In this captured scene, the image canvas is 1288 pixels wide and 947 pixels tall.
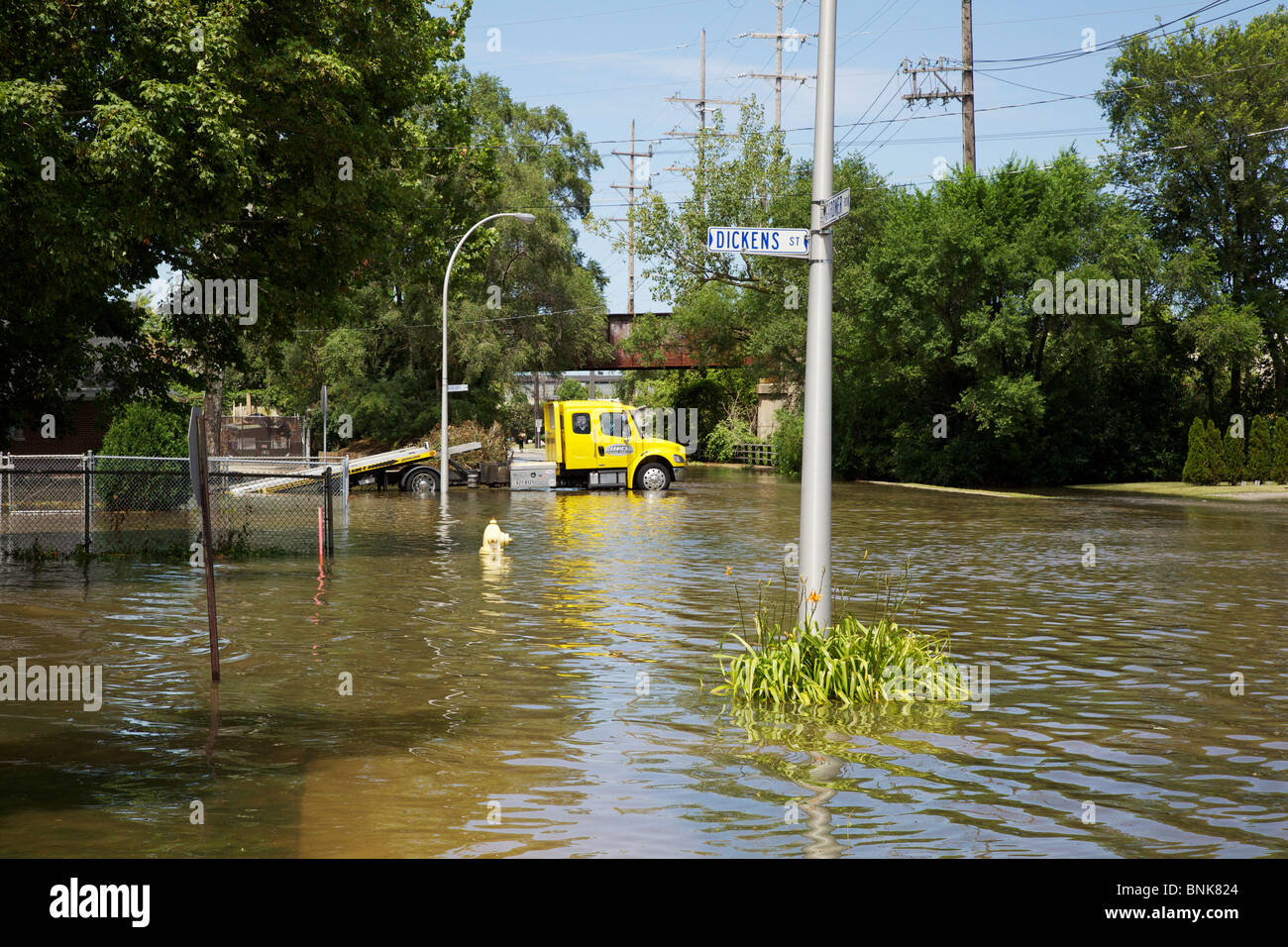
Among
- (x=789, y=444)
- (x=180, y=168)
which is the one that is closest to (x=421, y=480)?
(x=789, y=444)

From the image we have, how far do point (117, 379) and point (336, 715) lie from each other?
523 inches

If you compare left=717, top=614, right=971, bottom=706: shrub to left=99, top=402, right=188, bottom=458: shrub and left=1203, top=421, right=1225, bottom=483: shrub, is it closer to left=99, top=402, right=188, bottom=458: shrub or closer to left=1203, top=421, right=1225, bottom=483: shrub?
left=99, top=402, right=188, bottom=458: shrub

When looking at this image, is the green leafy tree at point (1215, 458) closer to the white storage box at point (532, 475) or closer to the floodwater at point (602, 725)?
the white storage box at point (532, 475)

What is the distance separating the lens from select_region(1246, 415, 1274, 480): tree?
45.3 metres

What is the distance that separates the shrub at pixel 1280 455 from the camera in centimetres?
4522

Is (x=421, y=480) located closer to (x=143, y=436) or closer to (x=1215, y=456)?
(x=143, y=436)

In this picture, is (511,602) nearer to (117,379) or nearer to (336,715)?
(336,715)

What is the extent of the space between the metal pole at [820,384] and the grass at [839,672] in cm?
26

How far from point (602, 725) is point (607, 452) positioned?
108 ft

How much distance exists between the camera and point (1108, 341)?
1844 inches

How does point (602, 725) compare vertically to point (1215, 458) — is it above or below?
below

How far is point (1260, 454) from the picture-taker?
1785 inches

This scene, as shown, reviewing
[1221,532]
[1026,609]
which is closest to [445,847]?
[1026,609]

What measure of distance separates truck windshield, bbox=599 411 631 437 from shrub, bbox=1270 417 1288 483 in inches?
912
